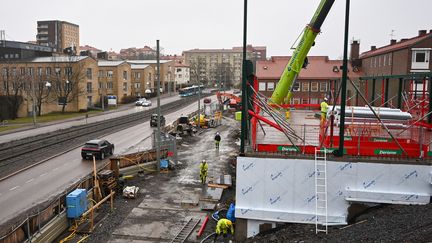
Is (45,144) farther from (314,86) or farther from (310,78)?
(314,86)

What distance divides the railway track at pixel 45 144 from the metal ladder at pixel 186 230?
11.4 meters

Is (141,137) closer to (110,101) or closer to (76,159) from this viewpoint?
(76,159)

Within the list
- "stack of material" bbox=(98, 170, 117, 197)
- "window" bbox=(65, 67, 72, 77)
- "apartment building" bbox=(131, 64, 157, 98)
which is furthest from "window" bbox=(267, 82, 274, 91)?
"stack of material" bbox=(98, 170, 117, 197)

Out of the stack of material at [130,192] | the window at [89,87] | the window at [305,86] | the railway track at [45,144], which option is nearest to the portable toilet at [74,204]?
the stack of material at [130,192]

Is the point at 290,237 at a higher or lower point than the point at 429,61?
lower

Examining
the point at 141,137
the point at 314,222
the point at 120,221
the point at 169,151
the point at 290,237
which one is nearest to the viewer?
the point at 290,237

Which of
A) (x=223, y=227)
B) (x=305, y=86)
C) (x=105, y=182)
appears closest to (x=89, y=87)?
(x=305, y=86)

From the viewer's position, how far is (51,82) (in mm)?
57281

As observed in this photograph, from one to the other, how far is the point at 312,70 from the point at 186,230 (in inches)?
1794

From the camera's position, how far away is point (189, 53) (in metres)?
182

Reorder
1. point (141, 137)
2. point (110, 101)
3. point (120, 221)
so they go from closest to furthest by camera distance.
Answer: point (120, 221), point (141, 137), point (110, 101)

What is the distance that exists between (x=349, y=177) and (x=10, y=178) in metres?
16.9

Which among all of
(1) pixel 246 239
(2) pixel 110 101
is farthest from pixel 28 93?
(1) pixel 246 239

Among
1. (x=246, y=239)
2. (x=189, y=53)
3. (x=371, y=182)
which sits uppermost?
(x=189, y=53)
